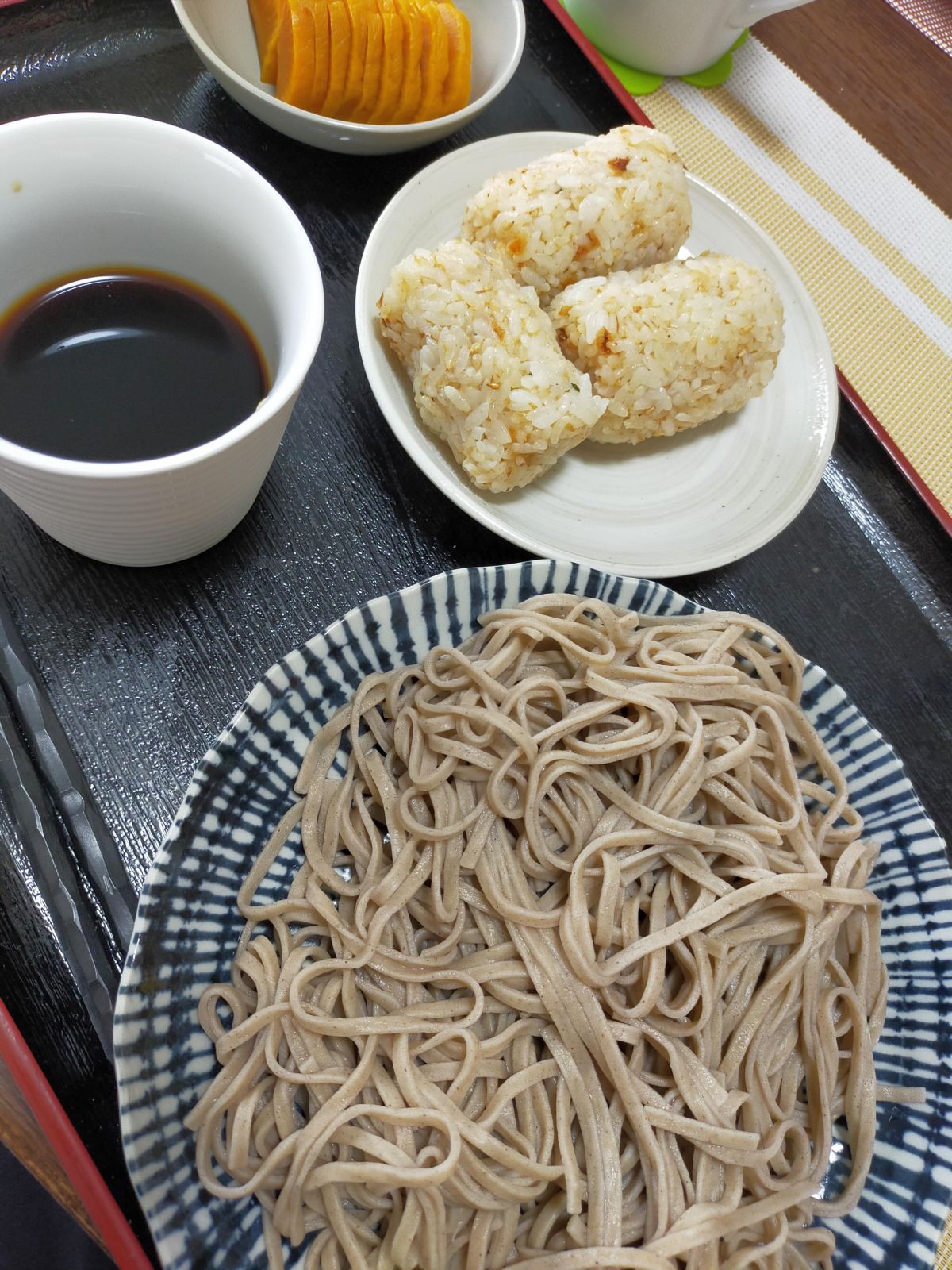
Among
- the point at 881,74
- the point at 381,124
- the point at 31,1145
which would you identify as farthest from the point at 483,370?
the point at 881,74

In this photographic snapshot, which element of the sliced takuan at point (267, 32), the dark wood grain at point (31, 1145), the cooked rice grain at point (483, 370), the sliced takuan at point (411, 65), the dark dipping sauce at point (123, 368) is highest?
the sliced takuan at point (411, 65)

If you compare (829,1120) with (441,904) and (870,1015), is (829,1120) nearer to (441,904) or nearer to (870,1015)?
(870,1015)

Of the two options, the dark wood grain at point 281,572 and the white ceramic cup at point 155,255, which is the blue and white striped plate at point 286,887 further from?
the white ceramic cup at point 155,255

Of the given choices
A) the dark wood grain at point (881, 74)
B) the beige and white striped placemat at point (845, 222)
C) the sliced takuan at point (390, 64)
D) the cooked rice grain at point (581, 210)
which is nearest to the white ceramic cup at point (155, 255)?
the cooked rice grain at point (581, 210)

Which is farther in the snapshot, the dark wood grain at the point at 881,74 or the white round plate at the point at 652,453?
the dark wood grain at the point at 881,74

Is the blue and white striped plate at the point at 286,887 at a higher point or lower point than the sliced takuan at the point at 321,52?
lower

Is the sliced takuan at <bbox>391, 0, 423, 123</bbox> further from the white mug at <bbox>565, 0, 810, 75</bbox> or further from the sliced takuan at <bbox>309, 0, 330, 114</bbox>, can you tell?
the white mug at <bbox>565, 0, 810, 75</bbox>

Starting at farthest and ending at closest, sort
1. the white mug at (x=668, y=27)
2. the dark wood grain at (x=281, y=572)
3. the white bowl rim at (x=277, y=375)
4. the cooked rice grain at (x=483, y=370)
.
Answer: the white mug at (x=668, y=27) < the cooked rice grain at (x=483, y=370) < the dark wood grain at (x=281, y=572) < the white bowl rim at (x=277, y=375)

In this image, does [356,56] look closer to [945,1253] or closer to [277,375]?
[277,375]
